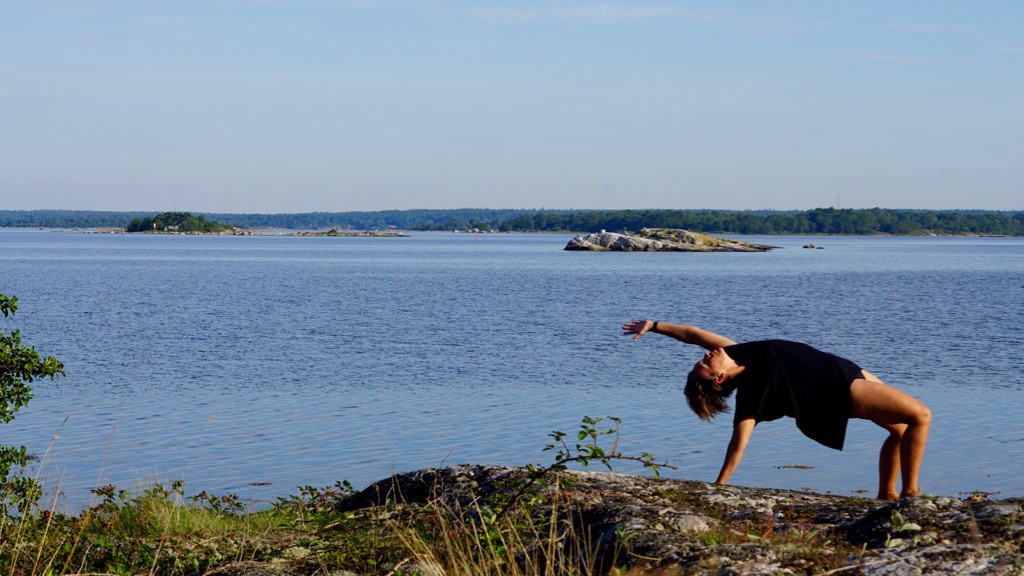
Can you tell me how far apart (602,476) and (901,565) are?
3.05 metres

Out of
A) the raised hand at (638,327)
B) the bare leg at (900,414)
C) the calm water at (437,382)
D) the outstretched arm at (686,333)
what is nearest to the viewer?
the bare leg at (900,414)

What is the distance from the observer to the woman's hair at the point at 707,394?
23.1 ft

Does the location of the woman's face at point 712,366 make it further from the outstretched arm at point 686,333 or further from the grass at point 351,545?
the grass at point 351,545

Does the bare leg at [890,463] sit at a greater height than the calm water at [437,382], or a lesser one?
greater

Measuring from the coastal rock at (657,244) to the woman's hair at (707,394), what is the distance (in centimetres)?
15895

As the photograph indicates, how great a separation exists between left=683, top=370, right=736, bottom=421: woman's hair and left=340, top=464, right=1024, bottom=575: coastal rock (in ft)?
1.58

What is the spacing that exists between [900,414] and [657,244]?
162 meters

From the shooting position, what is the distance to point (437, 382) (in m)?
23.9

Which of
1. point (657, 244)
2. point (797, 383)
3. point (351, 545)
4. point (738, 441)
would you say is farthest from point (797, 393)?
point (657, 244)

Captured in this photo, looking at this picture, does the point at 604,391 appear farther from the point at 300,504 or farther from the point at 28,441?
the point at 300,504

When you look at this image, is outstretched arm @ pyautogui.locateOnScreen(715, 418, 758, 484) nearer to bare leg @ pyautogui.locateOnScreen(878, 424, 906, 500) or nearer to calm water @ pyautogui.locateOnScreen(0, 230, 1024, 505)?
bare leg @ pyautogui.locateOnScreen(878, 424, 906, 500)

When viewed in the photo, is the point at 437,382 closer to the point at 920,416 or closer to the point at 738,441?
the point at 738,441

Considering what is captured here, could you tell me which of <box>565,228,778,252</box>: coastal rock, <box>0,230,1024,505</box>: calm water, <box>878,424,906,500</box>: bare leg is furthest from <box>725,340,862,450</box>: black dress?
<box>565,228,778,252</box>: coastal rock

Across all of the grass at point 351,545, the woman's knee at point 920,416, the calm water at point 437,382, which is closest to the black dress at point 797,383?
the woman's knee at point 920,416
